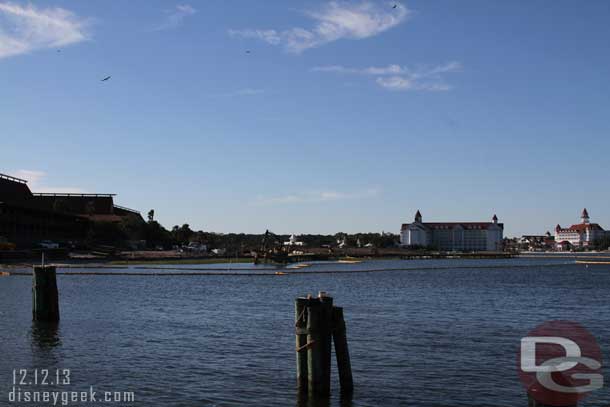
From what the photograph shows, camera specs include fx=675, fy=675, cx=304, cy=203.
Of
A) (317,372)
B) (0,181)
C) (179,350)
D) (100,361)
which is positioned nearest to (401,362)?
(317,372)

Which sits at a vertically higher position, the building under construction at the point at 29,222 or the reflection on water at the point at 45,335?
the building under construction at the point at 29,222

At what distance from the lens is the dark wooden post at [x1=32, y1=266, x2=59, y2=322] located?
3672 centimetres

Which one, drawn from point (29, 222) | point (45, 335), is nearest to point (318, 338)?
point (45, 335)

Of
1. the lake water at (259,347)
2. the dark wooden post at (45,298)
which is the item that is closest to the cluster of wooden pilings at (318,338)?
the lake water at (259,347)

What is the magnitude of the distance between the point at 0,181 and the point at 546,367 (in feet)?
594

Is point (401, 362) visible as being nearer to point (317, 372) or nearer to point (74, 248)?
point (317, 372)

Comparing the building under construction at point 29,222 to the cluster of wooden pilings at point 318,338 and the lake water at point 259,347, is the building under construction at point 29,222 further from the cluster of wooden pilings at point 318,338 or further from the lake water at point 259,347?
the cluster of wooden pilings at point 318,338

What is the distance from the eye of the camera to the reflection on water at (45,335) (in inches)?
1199

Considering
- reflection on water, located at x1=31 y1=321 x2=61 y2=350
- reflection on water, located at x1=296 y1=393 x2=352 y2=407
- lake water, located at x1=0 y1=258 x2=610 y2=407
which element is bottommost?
reflection on water, located at x1=296 y1=393 x2=352 y2=407

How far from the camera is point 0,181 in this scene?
596 ft

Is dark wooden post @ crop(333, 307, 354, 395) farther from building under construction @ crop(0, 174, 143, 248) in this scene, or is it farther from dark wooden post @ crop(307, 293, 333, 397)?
building under construction @ crop(0, 174, 143, 248)

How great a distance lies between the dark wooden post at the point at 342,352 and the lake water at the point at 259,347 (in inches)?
17.2

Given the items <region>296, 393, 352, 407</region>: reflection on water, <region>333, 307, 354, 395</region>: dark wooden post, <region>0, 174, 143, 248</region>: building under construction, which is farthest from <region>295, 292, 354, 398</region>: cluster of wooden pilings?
<region>0, 174, 143, 248</region>: building under construction

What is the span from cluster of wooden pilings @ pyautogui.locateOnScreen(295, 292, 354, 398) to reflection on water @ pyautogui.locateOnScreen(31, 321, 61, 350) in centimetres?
1414
